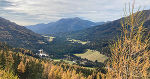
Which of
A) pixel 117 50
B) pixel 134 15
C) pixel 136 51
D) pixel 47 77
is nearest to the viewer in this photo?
pixel 134 15

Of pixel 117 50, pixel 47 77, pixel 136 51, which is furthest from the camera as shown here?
pixel 47 77

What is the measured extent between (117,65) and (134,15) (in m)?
3.31

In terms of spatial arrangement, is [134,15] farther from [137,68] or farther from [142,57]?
[137,68]

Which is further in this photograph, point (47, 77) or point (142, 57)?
point (47, 77)

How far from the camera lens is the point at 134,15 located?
7289 millimetres

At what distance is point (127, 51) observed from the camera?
25.9 ft

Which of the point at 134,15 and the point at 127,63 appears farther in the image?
the point at 127,63

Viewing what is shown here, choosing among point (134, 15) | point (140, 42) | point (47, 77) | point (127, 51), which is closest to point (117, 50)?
point (127, 51)

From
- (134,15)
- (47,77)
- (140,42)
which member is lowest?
(47,77)

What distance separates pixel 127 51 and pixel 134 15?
85.5 inches

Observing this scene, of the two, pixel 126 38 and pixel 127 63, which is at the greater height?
pixel 126 38

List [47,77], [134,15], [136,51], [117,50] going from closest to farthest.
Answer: [134,15] < [136,51] < [117,50] < [47,77]

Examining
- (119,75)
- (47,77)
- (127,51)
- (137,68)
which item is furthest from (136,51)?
(47,77)

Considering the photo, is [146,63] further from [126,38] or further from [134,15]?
[134,15]
